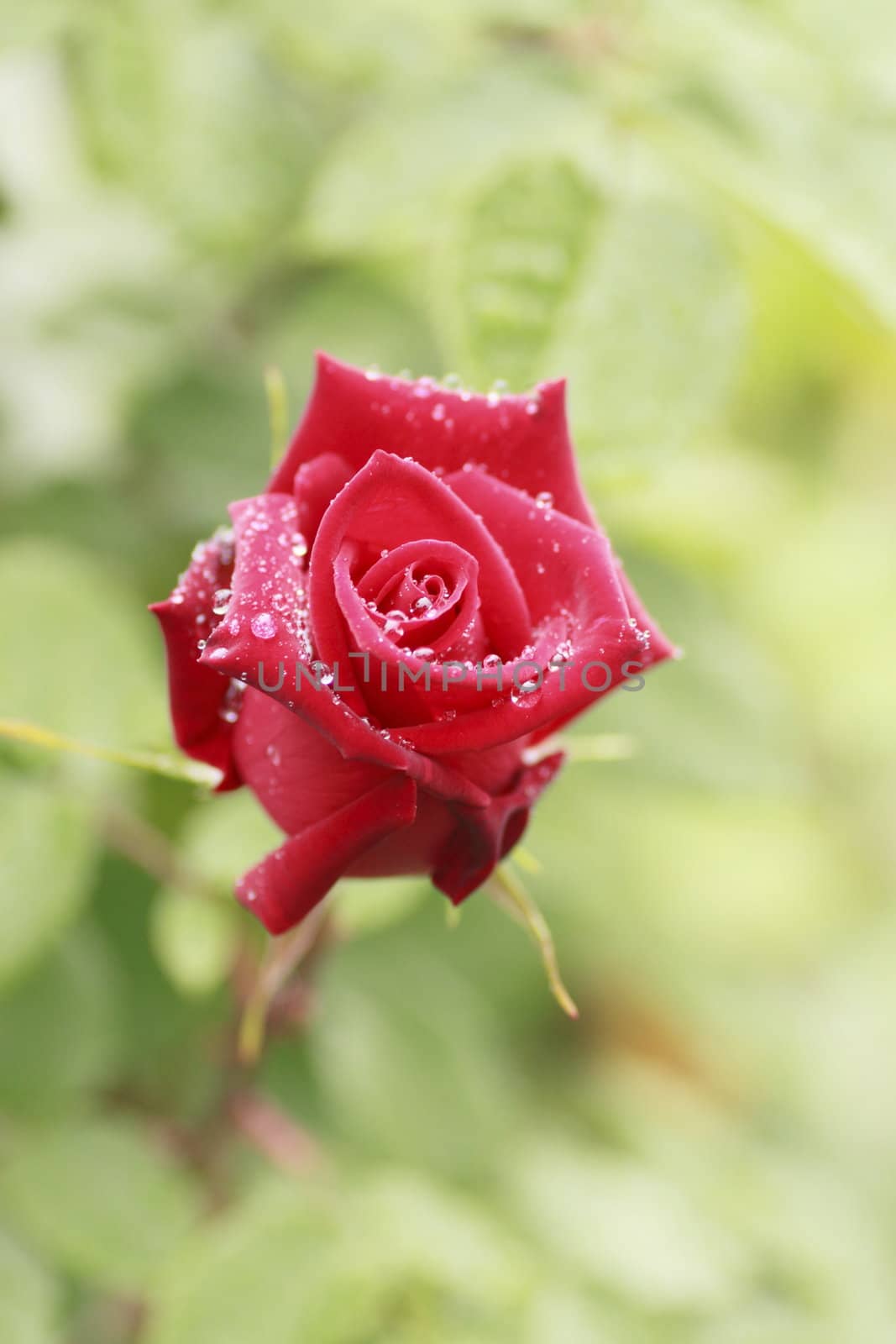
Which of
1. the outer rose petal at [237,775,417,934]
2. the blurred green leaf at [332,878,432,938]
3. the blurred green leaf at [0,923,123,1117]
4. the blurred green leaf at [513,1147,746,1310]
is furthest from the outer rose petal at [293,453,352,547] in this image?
the blurred green leaf at [513,1147,746,1310]

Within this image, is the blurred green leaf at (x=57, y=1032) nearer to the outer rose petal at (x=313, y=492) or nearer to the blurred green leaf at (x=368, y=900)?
the blurred green leaf at (x=368, y=900)

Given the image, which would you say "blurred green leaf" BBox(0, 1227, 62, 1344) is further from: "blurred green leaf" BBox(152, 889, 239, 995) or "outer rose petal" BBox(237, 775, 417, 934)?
"outer rose petal" BBox(237, 775, 417, 934)

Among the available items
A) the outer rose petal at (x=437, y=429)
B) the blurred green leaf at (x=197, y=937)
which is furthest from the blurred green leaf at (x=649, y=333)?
the blurred green leaf at (x=197, y=937)

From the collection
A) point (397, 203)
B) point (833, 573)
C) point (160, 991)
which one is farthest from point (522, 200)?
point (833, 573)

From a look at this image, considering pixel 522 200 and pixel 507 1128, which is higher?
pixel 522 200

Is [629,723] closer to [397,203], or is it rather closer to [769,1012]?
[397,203]
